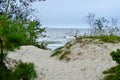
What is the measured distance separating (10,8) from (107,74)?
43.1ft

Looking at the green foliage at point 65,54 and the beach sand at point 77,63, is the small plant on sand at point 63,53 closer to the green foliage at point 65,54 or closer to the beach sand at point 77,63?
the green foliage at point 65,54

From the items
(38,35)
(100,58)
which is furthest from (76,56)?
(38,35)

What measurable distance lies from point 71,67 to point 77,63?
0.74ft

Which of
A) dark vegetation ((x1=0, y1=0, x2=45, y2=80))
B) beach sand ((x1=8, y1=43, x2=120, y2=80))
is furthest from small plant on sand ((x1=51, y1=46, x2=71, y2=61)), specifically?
dark vegetation ((x1=0, y1=0, x2=45, y2=80))

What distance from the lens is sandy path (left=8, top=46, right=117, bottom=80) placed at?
857 cm

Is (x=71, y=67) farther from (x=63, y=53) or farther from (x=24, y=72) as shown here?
(x=24, y=72)

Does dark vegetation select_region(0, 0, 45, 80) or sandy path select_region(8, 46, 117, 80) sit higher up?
dark vegetation select_region(0, 0, 45, 80)

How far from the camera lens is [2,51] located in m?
4.12

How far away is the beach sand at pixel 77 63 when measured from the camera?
866cm

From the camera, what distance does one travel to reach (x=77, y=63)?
9609 millimetres

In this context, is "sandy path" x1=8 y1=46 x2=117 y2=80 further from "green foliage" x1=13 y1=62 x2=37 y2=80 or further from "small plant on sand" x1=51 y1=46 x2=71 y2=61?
"green foliage" x1=13 y1=62 x2=37 y2=80

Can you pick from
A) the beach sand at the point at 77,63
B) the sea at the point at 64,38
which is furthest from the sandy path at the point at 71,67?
the sea at the point at 64,38

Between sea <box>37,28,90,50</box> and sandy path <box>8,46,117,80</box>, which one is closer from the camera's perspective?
sandy path <box>8,46,117,80</box>

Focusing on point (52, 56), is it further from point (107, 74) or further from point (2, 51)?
point (2, 51)
